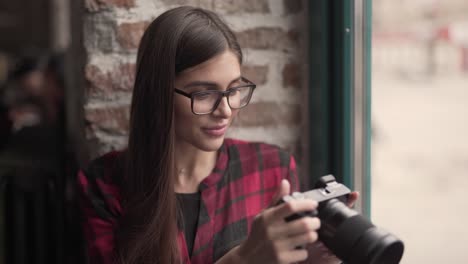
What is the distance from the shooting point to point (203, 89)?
2.80 ft

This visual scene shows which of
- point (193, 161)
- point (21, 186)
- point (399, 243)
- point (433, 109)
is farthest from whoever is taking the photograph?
point (21, 186)

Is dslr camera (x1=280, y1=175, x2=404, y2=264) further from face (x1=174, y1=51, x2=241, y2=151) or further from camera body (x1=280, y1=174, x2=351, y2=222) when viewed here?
face (x1=174, y1=51, x2=241, y2=151)

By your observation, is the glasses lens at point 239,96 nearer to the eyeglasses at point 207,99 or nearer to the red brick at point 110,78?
the eyeglasses at point 207,99

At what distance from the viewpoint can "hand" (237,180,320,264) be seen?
68 centimetres

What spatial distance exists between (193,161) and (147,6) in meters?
0.33

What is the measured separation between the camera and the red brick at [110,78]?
3.46 ft

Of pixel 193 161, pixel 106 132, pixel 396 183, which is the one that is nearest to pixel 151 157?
pixel 193 161

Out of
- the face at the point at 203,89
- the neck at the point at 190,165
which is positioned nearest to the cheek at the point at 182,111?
the face at the point at 203,89

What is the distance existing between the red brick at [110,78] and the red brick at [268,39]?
0.24m

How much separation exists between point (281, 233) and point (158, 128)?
0.30 meters

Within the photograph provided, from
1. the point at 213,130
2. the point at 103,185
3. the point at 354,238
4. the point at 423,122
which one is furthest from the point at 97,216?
the point at 423,122

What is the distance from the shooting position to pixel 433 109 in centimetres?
83

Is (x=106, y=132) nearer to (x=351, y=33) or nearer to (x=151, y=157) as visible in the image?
(x=151, y=157)

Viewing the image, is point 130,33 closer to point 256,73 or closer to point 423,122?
point 256,73
